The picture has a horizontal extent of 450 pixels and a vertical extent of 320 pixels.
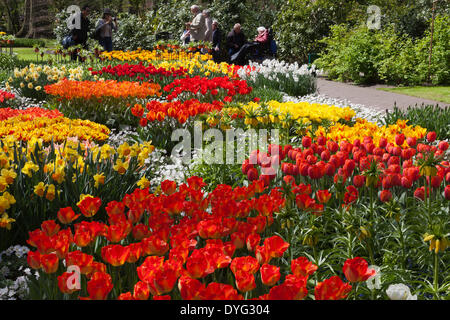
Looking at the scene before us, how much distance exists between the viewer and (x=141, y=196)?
2.30 meters

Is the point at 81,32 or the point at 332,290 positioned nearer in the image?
the point at 332,290

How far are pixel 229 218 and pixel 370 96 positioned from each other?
29.3 feet

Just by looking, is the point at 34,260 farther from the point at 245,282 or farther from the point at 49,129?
the point at 49,129

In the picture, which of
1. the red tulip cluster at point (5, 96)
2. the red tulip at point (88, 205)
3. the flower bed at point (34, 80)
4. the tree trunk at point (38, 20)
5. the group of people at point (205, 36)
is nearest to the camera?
the red tulip at point (88, 205)

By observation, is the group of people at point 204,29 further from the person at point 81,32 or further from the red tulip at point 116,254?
the red tulip at point 116,254

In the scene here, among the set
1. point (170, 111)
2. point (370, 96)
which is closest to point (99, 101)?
point (170, 111)

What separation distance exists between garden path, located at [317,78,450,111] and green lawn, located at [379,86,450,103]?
0.28m

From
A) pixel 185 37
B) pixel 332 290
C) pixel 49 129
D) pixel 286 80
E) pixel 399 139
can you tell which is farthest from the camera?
pixel 185 37

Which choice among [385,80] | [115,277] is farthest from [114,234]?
[385,80]

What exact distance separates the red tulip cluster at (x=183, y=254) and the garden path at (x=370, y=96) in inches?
269

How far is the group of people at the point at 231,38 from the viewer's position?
15094mm

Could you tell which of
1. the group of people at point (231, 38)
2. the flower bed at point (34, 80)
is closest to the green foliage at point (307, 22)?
the group of people at point (231, 38)

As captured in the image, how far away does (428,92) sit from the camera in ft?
34.8

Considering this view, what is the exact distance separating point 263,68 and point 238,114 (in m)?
5.33
